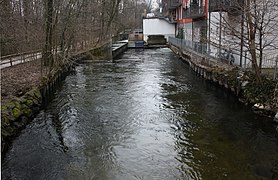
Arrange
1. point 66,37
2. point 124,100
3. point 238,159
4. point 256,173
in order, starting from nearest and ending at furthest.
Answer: point 256,173 → point 238,159 → point 124,100 → point 66,37

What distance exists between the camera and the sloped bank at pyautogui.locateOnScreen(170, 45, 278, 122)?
10992mm

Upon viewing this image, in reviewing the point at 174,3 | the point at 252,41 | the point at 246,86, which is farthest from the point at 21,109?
the point at 174,3

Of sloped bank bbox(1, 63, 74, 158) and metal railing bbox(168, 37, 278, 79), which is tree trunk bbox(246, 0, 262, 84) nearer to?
metal railing bbox(168, 37, 278, 79)

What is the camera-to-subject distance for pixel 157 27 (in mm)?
48562

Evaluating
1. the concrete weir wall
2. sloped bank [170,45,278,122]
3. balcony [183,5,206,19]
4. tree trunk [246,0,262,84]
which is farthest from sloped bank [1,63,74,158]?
balcony [183,5,206,19]

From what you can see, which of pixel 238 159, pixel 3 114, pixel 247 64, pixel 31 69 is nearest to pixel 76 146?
pixel 3 114

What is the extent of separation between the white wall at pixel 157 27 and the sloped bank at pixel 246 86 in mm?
30411

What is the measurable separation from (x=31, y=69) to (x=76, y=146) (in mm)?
10480

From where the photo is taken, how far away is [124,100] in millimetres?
13547

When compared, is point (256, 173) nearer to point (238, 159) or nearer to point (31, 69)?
point (238, 159)

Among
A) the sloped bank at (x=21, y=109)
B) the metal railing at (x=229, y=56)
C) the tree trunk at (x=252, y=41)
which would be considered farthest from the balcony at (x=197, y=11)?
the sloped bank at (x=21, y=109)

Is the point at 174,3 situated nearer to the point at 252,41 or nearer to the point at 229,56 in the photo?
the point at 229,56

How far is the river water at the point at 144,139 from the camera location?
7160 mm

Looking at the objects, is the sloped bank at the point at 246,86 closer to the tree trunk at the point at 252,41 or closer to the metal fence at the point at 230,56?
the tree trunk at the point at 252,41
